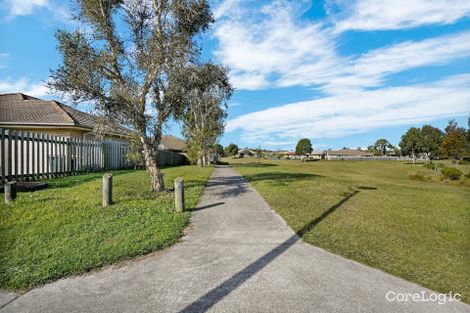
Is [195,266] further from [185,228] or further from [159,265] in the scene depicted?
[185,228]

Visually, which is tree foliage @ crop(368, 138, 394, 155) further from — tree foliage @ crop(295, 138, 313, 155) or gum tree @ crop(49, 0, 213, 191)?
gum tree @ crop(49, 0, 213, 191)

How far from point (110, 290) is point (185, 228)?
2.96 meters

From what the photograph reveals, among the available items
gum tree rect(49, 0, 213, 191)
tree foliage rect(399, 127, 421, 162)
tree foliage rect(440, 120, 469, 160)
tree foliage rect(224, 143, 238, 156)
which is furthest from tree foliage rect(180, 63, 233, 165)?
tree foliage rect(224, 143, 238, 156)

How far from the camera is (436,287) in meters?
4.25

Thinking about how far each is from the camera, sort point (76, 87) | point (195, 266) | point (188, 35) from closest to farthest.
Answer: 1. point (195, 266)
2. point (76, 87)
3. point (188, 35)

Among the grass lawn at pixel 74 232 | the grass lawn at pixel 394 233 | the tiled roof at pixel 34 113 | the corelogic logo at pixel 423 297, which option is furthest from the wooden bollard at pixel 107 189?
the tiled roof at pixel 34 113

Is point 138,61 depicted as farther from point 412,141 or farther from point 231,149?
point 231,149

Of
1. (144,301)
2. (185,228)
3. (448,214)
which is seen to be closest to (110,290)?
(144,301)

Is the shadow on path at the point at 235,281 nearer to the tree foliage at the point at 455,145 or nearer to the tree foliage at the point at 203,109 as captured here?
the tree foliage at the point at 203,109

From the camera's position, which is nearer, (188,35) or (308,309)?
(308,309)

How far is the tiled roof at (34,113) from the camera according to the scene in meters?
19.8

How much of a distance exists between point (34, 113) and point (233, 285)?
23.1 m

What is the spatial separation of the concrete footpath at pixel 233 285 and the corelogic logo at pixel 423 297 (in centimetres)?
6

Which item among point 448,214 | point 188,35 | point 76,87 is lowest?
point 448,214
